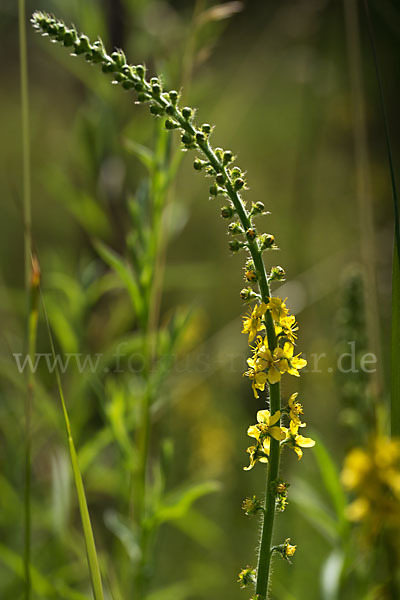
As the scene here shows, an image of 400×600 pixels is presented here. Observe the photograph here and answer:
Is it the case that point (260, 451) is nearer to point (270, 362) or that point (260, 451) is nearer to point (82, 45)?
point (270, 362)

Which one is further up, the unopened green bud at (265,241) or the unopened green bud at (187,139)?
the unopened green bud at (187,139)

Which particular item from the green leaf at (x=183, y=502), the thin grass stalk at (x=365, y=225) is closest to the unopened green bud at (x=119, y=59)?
the thin grass stalk at (x=365, y=225)

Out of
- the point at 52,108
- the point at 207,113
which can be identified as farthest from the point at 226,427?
the point at 52,108

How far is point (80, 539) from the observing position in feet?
8.74

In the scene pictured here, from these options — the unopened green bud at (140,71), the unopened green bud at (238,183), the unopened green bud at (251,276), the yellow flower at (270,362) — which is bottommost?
the yellow flower at (270,362)

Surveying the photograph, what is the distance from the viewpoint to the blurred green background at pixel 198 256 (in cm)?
272

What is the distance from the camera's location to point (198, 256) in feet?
21.6

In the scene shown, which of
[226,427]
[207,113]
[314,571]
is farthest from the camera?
[226,427]

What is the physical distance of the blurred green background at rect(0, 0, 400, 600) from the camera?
2725 mm

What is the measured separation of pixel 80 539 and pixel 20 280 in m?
3.70

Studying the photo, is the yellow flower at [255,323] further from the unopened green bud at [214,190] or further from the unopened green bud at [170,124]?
the unopened green bud at [170,124]

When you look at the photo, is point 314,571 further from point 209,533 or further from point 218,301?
point 218,301

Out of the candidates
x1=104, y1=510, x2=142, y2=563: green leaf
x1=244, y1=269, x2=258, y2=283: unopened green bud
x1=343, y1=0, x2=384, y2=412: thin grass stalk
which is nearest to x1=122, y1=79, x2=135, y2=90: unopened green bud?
x1=244, y1=269, x2=258, y2=283: unopened green bud

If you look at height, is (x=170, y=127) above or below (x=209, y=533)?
above
